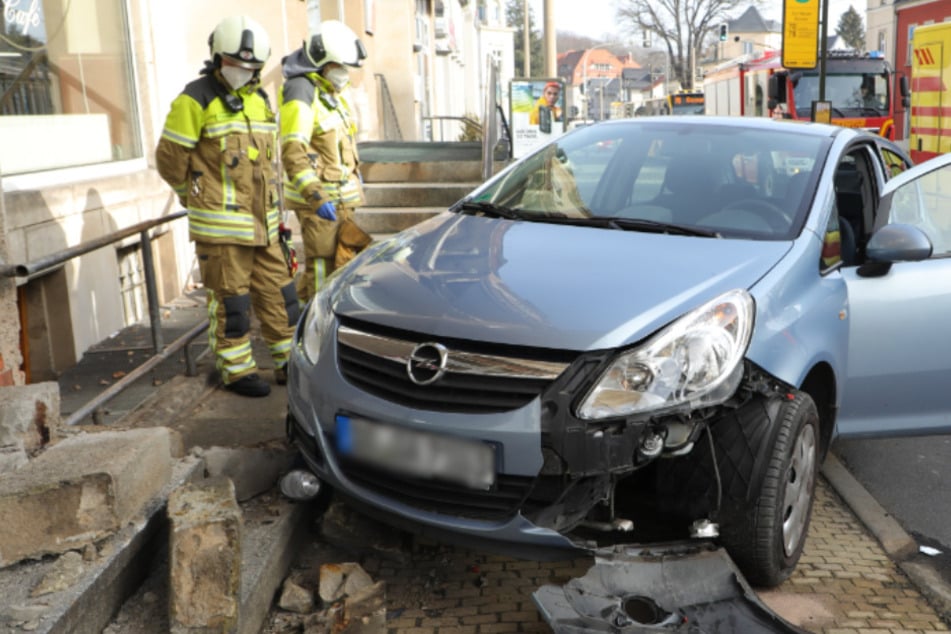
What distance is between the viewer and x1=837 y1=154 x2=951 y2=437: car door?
3.97m

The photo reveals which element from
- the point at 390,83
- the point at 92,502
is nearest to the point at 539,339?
the point at 92,502

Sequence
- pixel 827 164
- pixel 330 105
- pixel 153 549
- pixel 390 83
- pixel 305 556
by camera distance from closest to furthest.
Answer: pixel 153 549 < pixel 305 556 < pixel 827 164 < pixel 330 105 < pixel 390 83

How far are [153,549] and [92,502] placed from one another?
347 mm

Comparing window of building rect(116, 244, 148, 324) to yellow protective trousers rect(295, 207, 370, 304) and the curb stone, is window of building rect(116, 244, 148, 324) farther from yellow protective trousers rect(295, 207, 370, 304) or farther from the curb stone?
the curb stone

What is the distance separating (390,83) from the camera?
18.6 m

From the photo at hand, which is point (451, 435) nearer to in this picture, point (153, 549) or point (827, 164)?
point (153, 549)

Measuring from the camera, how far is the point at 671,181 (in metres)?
4.30

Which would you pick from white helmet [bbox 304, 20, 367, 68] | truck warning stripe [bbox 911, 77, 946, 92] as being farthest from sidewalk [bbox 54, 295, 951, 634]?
truck warning stripe [bbox 911, 77, 946, 92]

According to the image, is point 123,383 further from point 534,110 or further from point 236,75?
point 534,110

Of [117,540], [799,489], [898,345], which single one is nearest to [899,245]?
[898,345]

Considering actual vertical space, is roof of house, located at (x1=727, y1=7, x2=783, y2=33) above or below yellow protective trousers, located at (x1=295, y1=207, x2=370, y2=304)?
above

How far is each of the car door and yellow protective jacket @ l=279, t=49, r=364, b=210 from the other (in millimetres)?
3081

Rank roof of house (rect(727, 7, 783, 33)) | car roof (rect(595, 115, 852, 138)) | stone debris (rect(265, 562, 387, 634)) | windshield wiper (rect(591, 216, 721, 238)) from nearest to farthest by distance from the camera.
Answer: stone debris (rect(265, 562, 387, 634)), windshield wiper (rect(591, 216, 721, 238)), car roof (rect(595, 115, 852, 138)), roof of house (rect(727, 7, 783, 33))

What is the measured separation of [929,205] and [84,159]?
5.56 meters
